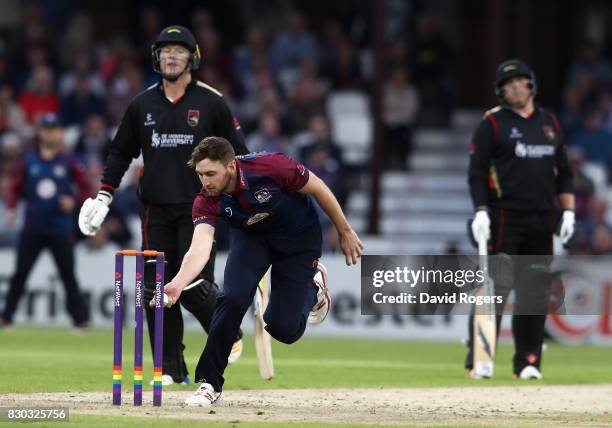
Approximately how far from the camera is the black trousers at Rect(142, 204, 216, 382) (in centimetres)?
1129

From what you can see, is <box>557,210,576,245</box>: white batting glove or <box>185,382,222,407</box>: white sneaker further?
<box>557,210,576,245</box>: white batting glove

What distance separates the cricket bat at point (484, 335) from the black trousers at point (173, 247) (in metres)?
2.56

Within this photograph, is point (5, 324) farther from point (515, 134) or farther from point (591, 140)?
point (591, 140)

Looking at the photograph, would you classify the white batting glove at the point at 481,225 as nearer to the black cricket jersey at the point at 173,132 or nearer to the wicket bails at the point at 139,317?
the black cricket jersey at the point at 173,132

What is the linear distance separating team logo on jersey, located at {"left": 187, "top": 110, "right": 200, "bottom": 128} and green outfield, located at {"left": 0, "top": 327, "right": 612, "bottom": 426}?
1.89 metres

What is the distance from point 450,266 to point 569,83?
39.8 ft

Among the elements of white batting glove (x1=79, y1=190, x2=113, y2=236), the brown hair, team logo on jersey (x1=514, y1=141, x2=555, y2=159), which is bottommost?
white batting glove (x1=79, y1=190, x2=113, y2=236)

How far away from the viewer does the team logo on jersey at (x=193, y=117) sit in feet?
37.1

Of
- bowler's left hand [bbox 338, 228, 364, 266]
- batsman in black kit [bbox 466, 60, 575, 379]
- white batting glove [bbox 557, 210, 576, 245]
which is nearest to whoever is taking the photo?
bowler's left hand [bbox 338, 228, 364, 266]

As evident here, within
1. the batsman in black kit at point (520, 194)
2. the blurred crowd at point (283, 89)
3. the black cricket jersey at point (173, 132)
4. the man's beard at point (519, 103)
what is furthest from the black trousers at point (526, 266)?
the blurred crowd at point (283, 89)

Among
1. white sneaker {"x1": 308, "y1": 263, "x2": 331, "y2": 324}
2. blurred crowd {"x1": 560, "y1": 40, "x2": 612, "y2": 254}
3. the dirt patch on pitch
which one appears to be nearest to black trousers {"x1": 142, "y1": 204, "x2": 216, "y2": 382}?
the dirt patch on pitch

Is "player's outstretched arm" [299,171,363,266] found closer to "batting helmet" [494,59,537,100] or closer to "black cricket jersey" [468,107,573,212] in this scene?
"black cricket jersey" [468,107,573,212]

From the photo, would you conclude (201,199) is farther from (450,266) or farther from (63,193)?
(63,193)

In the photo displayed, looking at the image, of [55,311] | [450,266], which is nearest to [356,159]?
[55,311]
